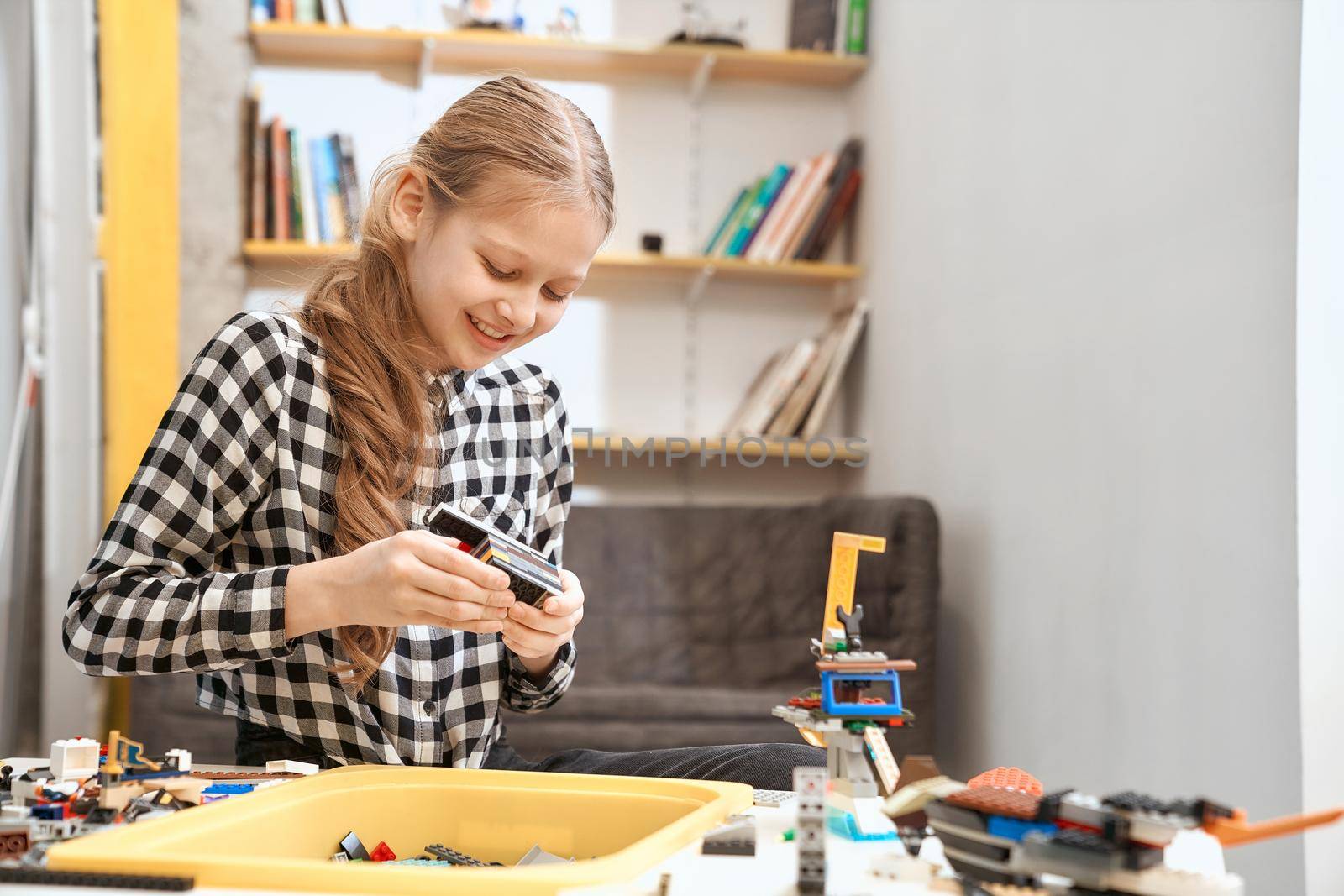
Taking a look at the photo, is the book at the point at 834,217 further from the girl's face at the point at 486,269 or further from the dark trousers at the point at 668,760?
the dark trousers at the point at 668,760

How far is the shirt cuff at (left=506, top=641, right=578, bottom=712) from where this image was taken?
1121 mm

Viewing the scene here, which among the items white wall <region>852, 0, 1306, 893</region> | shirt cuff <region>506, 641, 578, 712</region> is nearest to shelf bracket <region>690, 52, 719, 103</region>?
white wall <region>852, 0, 1306, 893</region>

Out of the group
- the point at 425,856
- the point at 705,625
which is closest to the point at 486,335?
the point at 425,856

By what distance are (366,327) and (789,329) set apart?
2.15 metres

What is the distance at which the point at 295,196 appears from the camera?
2.80m

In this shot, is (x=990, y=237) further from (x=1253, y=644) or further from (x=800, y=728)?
(x=800, y=728)

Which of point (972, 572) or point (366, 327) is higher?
point (366, 327)

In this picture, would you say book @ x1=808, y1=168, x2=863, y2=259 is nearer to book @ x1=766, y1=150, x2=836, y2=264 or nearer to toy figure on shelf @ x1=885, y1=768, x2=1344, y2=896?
book @ x1=766, y1=150, x2=836, y2=264

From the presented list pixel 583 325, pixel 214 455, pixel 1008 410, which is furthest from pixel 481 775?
pixel 583 325

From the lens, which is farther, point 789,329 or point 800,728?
point 789,329

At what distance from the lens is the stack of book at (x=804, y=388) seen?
2854mm

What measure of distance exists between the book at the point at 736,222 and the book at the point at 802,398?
14.7 inches

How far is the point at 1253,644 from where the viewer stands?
138cm

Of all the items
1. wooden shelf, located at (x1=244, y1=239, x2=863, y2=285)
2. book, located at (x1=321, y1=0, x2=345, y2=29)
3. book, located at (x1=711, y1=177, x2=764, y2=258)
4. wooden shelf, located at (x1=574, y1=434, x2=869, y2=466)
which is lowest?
wooden shelf, located at (x1=574, y1=434, x2=869, y2=466)
